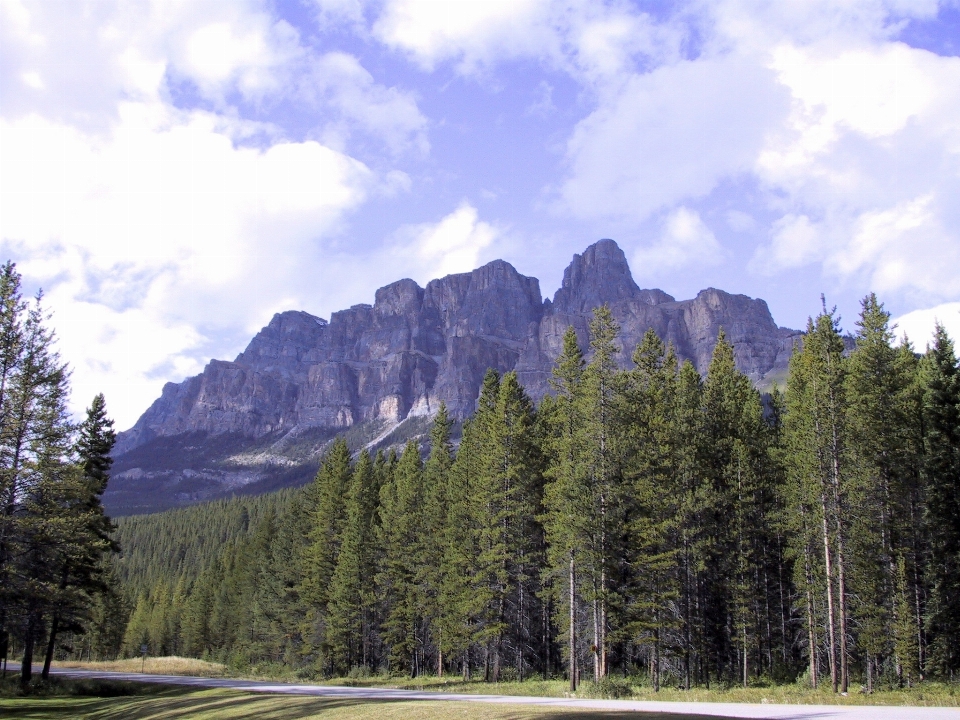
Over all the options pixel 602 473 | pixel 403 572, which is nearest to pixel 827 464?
pixel 602 473

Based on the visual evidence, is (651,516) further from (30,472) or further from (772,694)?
(30,472)

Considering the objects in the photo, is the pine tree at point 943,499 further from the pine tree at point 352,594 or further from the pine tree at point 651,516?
the pine tree at point 352,594

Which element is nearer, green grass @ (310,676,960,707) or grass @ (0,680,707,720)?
grass @ (0,680,707,720)

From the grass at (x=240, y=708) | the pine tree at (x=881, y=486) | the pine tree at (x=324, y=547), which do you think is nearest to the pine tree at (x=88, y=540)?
the grass at (x=240, y=708)

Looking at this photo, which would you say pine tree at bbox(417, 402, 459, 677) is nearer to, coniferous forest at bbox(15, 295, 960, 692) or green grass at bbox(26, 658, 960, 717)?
coniferous forest at bbox(15, 295, 960, 692)

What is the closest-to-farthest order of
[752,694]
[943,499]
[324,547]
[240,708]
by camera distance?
[240,708], [752,694], [943,499], [324,547]

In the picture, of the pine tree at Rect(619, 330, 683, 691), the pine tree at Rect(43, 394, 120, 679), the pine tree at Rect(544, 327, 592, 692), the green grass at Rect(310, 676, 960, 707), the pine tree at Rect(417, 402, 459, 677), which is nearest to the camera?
the green grass at Rect(310, 676, 960, 707)

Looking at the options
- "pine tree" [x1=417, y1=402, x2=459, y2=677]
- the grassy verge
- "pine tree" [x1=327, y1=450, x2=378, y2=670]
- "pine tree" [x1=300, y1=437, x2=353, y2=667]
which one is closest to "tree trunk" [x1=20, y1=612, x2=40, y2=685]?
the grassy verge

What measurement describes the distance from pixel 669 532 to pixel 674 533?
0.47 metres

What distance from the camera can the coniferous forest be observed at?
1099 inches

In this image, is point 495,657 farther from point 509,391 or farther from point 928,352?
point 928,352

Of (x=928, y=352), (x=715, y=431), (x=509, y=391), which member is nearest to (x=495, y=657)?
(x=509, y=391)

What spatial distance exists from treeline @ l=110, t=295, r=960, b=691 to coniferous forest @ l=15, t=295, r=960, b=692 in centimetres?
13

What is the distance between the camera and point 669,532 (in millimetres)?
33125
